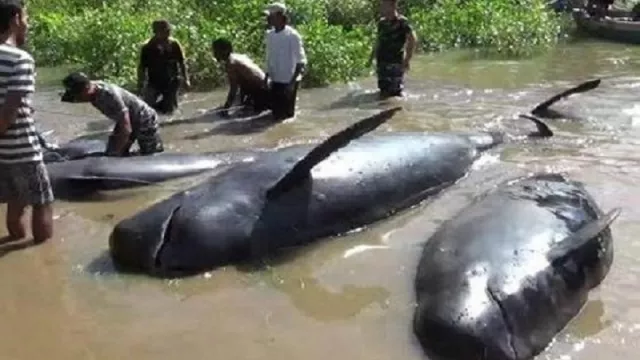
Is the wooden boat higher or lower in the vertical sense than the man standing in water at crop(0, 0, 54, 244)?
lower

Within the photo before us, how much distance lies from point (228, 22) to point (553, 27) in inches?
265

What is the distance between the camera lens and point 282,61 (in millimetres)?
11992

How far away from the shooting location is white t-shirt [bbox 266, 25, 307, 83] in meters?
11.9

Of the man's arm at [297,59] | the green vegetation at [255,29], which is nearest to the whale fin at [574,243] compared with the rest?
the man's arm at [297,59]

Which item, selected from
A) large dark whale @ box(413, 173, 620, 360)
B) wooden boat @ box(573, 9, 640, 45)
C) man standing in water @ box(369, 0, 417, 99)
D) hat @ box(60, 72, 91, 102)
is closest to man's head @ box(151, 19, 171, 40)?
man standing in water @ box(369, 0, 417, 99)

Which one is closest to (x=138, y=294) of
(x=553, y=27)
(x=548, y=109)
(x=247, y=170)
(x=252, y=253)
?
(x=252, y=253)

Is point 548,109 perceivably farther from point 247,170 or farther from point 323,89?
point 247,170

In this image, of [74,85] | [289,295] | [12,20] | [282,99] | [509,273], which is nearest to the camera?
[509,273]

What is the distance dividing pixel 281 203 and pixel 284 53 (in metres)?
5.27

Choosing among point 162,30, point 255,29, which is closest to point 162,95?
point 162,30

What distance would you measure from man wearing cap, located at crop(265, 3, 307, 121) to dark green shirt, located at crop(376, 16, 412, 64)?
1623 mm

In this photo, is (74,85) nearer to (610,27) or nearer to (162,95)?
(162,95)

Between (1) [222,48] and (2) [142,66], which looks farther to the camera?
(2) [142,66]

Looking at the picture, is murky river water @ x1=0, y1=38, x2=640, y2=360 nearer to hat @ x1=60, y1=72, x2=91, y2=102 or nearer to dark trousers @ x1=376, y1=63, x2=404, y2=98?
hat @ x1=60, y1=72, x2=91, y2=102
